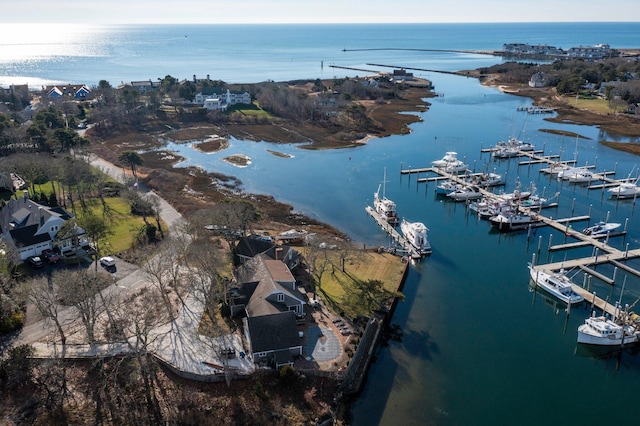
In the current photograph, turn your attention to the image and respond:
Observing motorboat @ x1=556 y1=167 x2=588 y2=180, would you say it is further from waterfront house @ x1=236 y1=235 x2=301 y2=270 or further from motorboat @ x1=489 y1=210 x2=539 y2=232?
waterfront house @ x1=236 y1=235 x2=301 y2=270

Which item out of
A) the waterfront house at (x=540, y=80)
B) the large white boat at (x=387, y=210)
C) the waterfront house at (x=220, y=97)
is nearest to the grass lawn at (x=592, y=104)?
the waterfront house at (x=540, y=80)

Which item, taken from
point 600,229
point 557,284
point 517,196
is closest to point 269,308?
point 557,284

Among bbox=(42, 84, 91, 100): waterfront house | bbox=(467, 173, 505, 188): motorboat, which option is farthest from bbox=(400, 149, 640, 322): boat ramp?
bbox=(42, 84, 91, 100): waterfront house

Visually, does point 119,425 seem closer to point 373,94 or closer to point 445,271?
point 445,271

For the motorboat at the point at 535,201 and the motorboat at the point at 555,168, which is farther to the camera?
the motorboat at the point at 555,168

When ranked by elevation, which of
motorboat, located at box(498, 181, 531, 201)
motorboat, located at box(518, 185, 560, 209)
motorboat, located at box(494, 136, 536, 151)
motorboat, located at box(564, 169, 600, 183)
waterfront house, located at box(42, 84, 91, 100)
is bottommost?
motorboat, located at box(518, 185, 560, 209)

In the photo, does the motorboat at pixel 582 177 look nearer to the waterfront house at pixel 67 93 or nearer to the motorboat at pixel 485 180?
the motorboat at pixel 485 180
